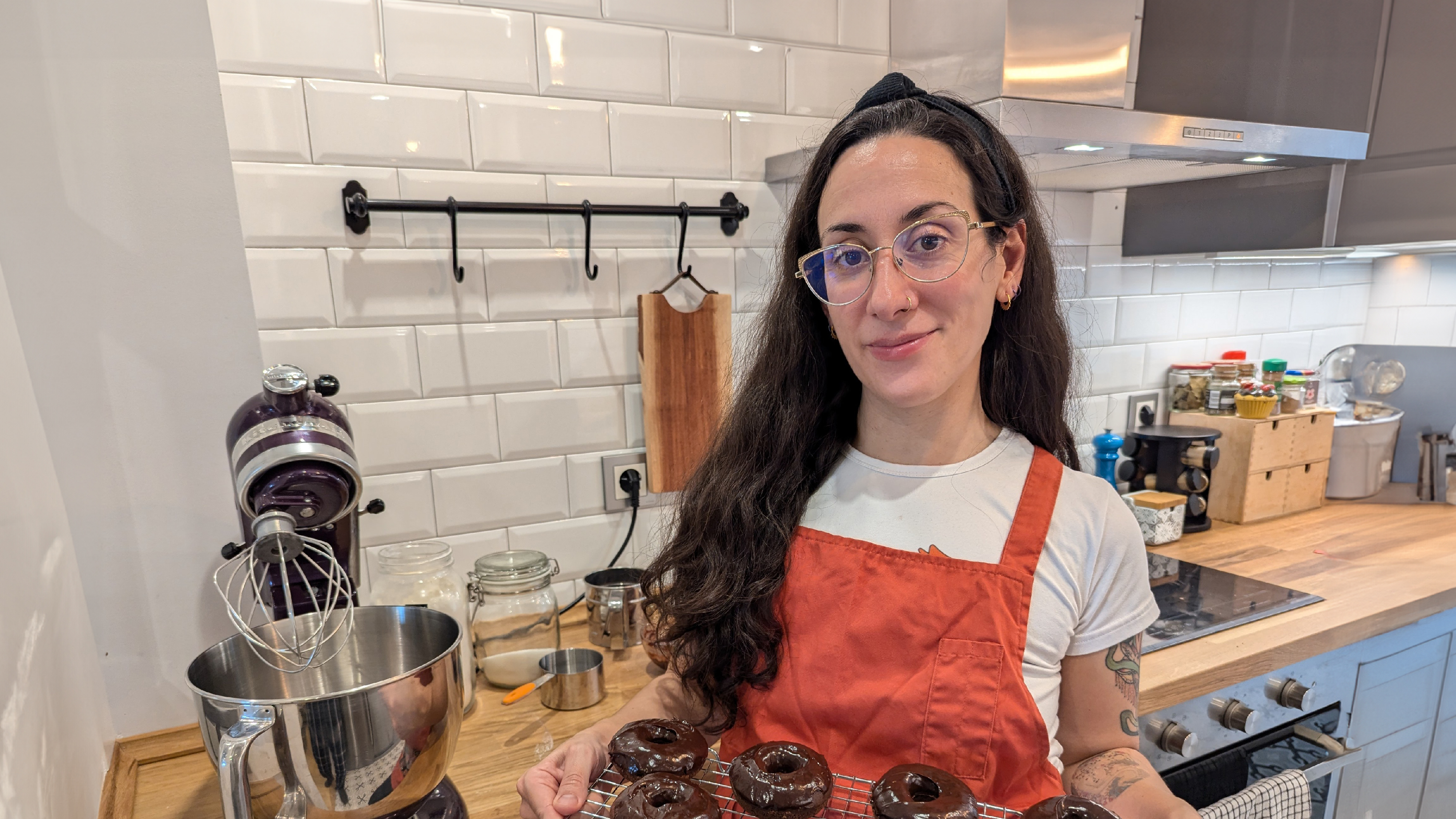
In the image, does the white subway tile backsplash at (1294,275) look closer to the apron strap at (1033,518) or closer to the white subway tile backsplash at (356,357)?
the apron strap at (1033,518)

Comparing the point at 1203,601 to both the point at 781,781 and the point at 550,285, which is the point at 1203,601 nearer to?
the point at 781,781

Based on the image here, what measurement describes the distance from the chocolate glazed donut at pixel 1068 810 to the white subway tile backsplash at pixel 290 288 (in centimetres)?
115

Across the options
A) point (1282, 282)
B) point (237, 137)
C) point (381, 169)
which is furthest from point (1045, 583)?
point (1282, 282)

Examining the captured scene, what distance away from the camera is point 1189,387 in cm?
201

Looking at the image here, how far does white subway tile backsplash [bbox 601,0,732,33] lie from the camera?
1345mm

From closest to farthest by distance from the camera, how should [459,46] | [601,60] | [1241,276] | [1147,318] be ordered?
[459,46]
[601,60]
[1147,318]
[1241,276]

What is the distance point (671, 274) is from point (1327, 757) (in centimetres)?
148

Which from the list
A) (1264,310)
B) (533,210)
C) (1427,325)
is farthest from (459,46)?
(1427,325)

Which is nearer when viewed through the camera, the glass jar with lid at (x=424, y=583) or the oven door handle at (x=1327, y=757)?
the glass jar with lid at (x=424, y=583)

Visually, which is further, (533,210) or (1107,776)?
(533,210)

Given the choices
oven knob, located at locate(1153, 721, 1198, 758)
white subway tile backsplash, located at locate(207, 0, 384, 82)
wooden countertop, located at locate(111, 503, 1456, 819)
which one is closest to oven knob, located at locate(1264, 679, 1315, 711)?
wooden countertop, located at locate(111, 503, 1456, 819)

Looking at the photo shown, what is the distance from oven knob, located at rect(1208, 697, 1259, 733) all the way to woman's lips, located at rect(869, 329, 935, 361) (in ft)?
3.03

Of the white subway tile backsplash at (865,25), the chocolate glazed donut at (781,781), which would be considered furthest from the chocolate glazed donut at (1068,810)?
the white subway tile backsplash at (865,25)

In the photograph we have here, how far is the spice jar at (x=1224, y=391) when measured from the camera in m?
1.94
